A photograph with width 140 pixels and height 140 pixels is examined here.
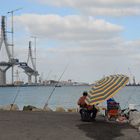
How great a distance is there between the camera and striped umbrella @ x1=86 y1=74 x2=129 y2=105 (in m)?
16.7

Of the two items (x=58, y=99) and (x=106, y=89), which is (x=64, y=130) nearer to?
(x=106, y=89)

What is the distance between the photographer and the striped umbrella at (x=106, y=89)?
54.7 ft

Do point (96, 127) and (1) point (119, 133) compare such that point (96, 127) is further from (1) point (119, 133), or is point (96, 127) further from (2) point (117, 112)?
(2) point (117, 112)

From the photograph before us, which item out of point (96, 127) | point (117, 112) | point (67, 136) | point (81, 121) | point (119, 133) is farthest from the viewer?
point (117, 112)

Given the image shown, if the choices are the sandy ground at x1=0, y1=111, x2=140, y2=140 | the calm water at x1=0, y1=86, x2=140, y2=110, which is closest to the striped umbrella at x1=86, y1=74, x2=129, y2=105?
the sandy ground at x1=0, y1=111, x2=140, y2=140

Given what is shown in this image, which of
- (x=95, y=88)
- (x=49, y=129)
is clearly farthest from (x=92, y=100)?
(x=49, y=129)

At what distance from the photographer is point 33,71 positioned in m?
129

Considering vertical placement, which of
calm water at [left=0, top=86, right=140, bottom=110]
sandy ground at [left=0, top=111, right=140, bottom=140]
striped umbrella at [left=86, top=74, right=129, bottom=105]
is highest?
striped umbrella at [left=86, top=74, right=129, bottom=105]

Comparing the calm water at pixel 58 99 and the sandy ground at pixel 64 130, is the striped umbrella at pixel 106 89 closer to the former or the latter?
the sandy ground at pixel 64 130

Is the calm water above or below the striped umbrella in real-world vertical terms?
below

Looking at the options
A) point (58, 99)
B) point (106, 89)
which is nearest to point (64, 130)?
point (106, 89)

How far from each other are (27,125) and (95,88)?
282 centimetres

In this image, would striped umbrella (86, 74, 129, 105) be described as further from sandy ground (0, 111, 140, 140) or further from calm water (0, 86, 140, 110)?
calm water (0, 86, 140, 110)

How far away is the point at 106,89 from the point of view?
1703 cm
